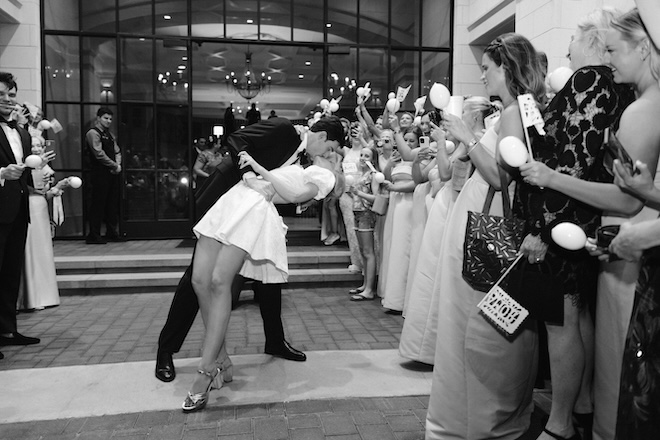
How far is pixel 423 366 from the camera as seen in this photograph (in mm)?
3693

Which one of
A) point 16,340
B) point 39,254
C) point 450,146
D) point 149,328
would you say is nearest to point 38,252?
point 39,254

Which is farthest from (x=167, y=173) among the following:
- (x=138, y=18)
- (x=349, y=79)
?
(x=349, y=79)

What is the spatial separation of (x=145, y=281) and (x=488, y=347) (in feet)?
16.7

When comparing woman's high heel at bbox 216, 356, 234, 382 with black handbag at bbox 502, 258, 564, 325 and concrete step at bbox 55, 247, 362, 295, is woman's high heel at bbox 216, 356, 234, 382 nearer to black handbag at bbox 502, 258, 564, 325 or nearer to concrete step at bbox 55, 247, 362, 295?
black handbag at bbox 502, 258, 564, 325

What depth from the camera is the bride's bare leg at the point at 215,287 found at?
298 cm

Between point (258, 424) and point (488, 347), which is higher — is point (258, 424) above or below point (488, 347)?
below

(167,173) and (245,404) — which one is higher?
(167,173)

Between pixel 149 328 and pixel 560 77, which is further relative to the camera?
pixel 149 328

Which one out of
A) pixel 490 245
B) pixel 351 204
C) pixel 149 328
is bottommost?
pixel 149 328

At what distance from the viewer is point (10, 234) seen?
14.3 ft

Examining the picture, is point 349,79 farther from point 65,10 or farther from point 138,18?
point 65,10

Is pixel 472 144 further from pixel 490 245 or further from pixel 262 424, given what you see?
pixel 262 424

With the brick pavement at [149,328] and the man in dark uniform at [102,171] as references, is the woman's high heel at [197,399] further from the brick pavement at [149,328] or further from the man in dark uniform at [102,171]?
the man in dark uniform at [102,171]

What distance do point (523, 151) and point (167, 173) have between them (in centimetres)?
848
